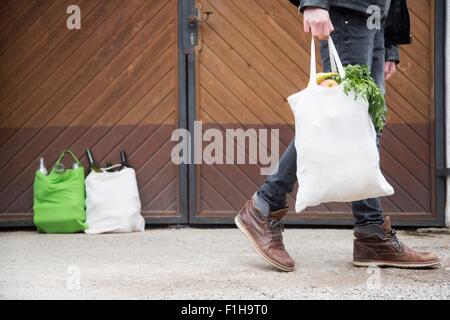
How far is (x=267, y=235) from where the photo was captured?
146 inches

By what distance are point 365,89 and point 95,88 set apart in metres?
2.67

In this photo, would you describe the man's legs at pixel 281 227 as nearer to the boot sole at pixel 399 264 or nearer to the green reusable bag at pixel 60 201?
the boot sole at pixel 399 264

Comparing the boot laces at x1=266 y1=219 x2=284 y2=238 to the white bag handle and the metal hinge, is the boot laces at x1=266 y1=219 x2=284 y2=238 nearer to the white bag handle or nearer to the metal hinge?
the white bag handle

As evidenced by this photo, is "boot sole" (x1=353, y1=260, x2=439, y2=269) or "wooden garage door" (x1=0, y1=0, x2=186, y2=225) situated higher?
"wooden garage door" (x1=0, y1=0, x2=186, y2=225)

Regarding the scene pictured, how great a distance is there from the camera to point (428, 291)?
3.27 metres

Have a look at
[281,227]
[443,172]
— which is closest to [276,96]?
[443,172]

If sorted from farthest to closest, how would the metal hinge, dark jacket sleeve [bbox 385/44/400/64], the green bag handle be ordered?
the green bag handle < the metal hinge < dark jacket sleeve [bbox 385/44/400/64]

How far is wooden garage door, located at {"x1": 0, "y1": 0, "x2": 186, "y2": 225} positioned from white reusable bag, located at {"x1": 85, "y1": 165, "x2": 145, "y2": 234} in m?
0.16

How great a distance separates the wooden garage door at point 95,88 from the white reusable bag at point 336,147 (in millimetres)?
2258

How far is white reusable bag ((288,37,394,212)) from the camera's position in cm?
322

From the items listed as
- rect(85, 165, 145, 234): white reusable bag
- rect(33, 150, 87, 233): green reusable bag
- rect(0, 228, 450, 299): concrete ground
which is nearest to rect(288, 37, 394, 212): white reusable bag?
rect(0, 228, 450, 299): concrete ground

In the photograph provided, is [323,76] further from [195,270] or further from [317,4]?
[195,270]

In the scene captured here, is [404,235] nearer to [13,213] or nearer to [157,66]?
[157,66]
